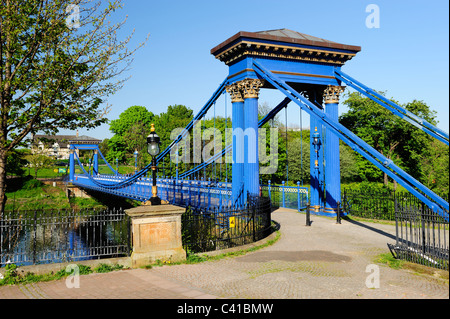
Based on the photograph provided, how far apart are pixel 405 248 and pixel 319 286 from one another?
11.2 ft

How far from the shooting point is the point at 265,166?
38.6m

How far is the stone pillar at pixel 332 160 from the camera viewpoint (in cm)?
1792

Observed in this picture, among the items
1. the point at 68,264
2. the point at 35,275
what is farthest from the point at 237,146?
the point at 35,275

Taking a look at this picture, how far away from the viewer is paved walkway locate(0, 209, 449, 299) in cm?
684

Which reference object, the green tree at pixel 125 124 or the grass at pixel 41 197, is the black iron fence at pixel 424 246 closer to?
the grass at pixel 41 197

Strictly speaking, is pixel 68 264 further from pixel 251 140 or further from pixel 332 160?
pixel 332 160

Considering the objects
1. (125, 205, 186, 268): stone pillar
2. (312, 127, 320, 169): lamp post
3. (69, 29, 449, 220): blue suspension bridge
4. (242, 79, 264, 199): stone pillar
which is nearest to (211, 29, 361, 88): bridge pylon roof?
(69, 29, 449, 220): blue suspension bridge

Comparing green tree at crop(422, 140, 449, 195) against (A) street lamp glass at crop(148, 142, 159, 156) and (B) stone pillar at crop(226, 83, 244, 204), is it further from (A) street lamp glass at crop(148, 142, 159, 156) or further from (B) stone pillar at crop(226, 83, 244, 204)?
(A) street lamp glass at crop(148, 142, 159, 156)

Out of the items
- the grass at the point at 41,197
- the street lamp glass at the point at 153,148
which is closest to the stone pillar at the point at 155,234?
the street lamp glass at the point at 153,148

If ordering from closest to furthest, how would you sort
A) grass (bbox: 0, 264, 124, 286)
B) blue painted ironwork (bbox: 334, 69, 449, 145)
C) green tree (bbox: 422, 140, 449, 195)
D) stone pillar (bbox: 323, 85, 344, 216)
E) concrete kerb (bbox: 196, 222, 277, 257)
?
grass (bbox: 0, 264, 124, 286) → concrete kerb (bbox: 196, 222, 277, 257) → blue painted ironwork (bbox: 334, 69, 449, 145) → stone pillar (bbox: 323, 85, 344, 216) → green tree (bbox: 422, 140, 449, 195)

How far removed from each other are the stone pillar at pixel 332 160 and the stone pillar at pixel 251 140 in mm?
4154

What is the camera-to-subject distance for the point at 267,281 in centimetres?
773
